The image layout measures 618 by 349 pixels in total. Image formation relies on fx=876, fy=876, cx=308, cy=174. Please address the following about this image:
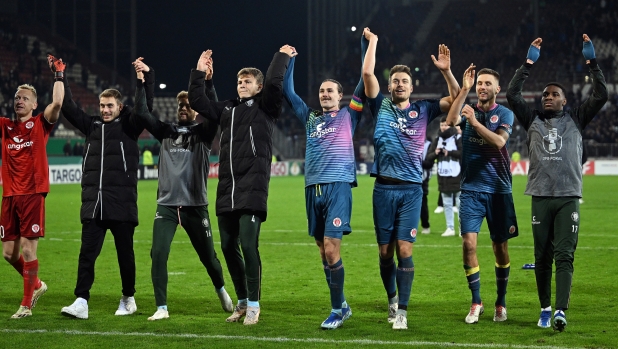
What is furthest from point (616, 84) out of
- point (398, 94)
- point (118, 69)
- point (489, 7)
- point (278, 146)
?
point (398, 94)

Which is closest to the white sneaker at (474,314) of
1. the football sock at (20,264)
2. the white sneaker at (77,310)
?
the white sneaker at (77,310)

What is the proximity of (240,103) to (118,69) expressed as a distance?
42.8 metres

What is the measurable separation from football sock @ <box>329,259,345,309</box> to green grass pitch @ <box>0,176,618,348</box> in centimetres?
25

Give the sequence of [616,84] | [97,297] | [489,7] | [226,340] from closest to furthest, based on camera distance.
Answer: [226,340] → [97,297] → [616,84] → [489,7]

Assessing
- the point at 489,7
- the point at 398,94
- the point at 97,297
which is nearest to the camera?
the point at 398,94

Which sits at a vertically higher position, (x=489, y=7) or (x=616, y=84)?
(x=489, y=7)

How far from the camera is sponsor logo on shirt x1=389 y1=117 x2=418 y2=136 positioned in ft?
26.3

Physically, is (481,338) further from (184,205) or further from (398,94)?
(184,205)

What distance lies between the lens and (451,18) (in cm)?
5669

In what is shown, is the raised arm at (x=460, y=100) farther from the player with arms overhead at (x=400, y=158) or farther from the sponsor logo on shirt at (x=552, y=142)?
the sponsor logo on shirt at (x=552, y=142)

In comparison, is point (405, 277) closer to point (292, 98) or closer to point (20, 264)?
point (292, 98)

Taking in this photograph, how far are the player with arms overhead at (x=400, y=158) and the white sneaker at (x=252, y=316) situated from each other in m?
1.25

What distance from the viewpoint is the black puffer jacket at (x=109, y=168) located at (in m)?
8.63

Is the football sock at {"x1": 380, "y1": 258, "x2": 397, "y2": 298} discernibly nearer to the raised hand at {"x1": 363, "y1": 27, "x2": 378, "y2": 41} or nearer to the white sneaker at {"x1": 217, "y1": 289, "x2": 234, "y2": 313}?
the white sneaker at {"x1": 217, "y1": 289, "x2": 234, "y2": 313}
